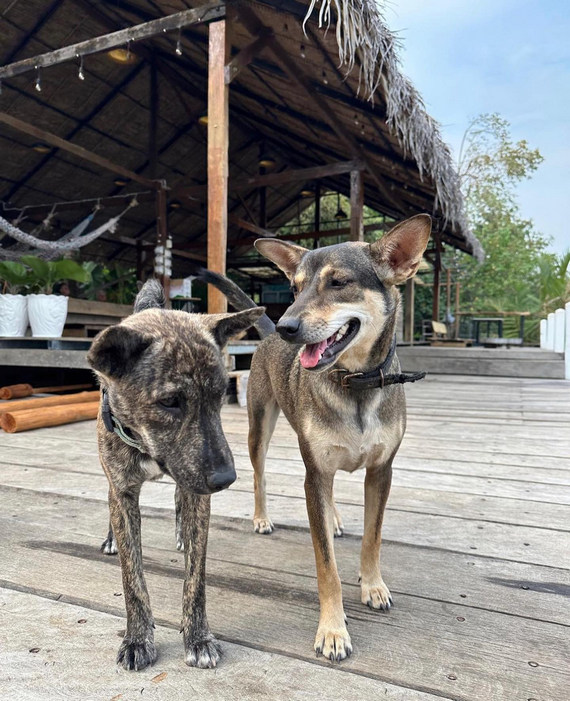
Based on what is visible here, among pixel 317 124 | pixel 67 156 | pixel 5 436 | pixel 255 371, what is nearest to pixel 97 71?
pixel 67 156

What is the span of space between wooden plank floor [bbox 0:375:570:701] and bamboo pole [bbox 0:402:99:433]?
111cm

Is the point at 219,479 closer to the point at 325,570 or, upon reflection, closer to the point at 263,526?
the point at 325,570

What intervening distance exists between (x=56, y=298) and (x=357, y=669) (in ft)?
19.6

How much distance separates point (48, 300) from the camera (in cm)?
612

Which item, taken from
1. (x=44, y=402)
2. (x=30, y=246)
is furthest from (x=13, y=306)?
(x=44, y=402)

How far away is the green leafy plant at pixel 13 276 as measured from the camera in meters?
6.18

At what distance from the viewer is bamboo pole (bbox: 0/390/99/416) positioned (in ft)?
15.1

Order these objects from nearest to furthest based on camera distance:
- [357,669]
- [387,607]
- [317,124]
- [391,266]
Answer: [357,669]
[387,607]
[391,266]
[317,124]

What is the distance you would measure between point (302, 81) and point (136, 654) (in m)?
7.27

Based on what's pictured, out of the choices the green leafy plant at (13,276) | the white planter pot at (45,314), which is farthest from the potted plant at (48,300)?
the green leafy plant at (13,276)

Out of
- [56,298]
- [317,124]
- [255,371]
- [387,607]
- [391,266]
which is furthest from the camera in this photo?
[317,124]

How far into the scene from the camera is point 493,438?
409 cm

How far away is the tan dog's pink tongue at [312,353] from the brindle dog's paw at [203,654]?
854 millimetres

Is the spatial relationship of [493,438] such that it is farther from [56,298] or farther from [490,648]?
[56,298]
